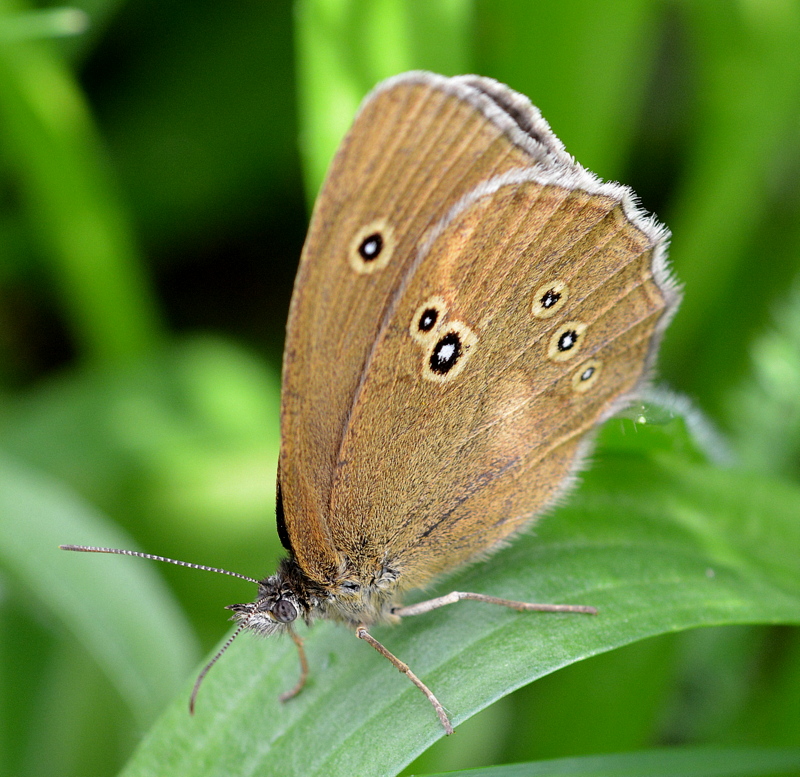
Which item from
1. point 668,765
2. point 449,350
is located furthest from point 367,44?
point 668,765

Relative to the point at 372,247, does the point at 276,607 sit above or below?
below

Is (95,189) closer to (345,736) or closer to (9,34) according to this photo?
(9,34)

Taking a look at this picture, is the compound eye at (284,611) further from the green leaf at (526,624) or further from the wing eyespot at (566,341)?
the wing eyespot at (566,341)

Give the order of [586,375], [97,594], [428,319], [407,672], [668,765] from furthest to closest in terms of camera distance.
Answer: [97,594]
[586,375]
[428,319]
[407,672]
[668,765]

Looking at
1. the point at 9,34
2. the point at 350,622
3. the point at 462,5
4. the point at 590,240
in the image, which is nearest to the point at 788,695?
the point at 350,622

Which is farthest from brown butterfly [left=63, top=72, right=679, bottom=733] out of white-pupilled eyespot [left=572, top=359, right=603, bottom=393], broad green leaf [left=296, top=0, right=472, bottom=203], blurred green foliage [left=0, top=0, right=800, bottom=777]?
broad green leaf [left=296, top=0, right=472, bottom=203]

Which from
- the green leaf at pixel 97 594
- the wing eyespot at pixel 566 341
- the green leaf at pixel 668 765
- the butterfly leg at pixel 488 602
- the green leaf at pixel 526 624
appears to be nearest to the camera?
the green leaf at pixel 668 765

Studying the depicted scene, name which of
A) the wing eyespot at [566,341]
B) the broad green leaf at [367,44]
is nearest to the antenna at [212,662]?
the wing eyespot at [566,341]

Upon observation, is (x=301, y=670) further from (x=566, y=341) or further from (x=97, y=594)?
(x=566, y=341)
